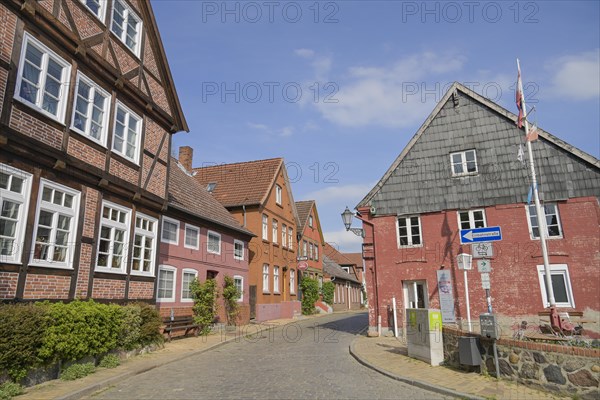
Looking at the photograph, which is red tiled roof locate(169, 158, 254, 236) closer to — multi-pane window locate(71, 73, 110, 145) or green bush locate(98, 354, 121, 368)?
multi-pane window locate(71, 73, 110, 145)

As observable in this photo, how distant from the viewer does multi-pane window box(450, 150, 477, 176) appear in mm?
16328

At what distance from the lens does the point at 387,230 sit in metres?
17.1

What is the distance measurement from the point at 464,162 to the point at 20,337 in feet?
50.2

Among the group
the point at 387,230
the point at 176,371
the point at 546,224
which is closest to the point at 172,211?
the point at 176,371

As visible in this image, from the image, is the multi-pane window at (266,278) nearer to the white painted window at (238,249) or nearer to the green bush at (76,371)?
the white painted window at (238,249)

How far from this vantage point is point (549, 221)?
14.9 metres

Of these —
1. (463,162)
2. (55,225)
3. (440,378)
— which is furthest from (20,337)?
(463,162)

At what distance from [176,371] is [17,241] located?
15.1ft

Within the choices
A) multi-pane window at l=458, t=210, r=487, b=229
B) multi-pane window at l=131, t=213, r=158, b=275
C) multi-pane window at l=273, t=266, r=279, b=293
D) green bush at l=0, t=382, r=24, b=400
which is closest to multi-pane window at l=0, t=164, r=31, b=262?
green bush at l=0, t=382, r=24, b=400

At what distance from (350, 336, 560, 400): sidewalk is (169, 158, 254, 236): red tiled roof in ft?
30.1

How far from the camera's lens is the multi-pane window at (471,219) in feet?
51.7

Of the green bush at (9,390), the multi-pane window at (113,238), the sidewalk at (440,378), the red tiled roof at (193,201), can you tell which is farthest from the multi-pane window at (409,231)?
the green bush at (9,390)

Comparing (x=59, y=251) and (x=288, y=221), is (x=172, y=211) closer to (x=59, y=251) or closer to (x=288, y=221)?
(x=59, y=251)

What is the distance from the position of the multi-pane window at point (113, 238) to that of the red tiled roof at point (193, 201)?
3418 millimetres
